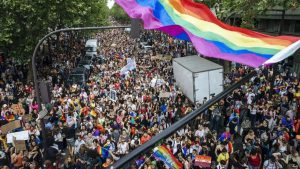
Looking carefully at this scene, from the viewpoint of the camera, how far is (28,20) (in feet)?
83.6

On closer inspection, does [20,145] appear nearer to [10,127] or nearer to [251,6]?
[10,127]

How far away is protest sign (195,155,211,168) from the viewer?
10.9m

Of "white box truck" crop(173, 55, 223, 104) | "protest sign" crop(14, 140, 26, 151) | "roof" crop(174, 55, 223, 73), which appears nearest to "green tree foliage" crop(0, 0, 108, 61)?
"roof" crop(174, 55, 223, 73)

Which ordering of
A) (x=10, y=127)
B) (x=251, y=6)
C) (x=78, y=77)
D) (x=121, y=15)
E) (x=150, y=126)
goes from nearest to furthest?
(x=10, y=127) → (x=150, y=126) → (x=251, y=6) → (x=78, y=77) → (x=121, y=15)

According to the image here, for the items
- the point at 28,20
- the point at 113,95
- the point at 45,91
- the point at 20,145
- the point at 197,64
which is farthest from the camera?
the point at 28,20

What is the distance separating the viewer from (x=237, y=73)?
24.8m

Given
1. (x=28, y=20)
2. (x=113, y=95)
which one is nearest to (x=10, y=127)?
(x=113, y=95)

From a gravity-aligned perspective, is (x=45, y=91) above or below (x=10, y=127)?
above

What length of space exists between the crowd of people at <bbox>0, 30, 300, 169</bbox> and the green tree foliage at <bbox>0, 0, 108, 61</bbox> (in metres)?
3.32

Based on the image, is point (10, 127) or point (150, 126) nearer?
point (10, 127)

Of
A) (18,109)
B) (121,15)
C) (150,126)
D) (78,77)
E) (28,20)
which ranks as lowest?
(150,126)

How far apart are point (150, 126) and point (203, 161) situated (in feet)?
16.7

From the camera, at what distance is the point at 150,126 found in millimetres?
15695

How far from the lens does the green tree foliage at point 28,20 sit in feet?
79.3
